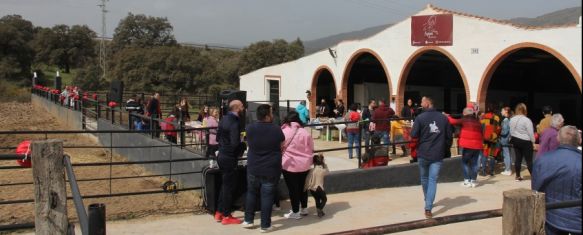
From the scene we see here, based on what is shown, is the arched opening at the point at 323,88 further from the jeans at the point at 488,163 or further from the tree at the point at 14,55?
the tree at the point at 14,55

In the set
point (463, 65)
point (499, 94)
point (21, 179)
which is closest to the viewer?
point (21, 179)

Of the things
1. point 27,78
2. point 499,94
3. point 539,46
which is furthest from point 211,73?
point 539,46

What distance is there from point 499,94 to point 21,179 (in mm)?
19344

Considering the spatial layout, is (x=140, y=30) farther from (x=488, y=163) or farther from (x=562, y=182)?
(x=562, y=182)

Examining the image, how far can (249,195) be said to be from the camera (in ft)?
19.9

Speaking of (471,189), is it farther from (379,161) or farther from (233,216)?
(233,216)

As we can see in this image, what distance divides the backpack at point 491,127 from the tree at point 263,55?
159ft

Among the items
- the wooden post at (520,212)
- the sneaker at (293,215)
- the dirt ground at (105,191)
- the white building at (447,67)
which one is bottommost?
the dirt ground at (105,191)

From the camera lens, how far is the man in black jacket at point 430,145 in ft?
21.5

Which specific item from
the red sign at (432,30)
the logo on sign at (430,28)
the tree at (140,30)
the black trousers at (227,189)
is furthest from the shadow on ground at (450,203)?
the tree at (140,30)

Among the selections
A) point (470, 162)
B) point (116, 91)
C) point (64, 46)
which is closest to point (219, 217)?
point (470, 162)

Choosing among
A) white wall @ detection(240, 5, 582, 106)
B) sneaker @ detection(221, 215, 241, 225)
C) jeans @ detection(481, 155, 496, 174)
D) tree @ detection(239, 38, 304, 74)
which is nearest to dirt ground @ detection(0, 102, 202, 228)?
sneaker @ detection(221, 215, 241, 225)

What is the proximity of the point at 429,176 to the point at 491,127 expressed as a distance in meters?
3.85

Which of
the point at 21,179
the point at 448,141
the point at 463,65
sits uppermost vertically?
the point at 463,65
